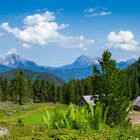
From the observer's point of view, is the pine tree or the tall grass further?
the pine tree

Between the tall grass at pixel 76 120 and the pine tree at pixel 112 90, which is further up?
the pine tree at pixel 112 90

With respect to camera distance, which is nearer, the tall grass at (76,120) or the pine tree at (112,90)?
the tall grass at (76,120)

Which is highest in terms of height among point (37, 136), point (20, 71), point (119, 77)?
point (20, 71)

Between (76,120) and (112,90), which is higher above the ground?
(112,90)

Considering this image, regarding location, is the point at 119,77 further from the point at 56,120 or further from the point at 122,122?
the point at 56,120

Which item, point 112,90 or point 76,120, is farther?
point 112,90

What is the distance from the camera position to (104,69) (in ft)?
120

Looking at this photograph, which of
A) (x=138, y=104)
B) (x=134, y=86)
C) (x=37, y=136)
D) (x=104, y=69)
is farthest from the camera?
(x=134, y=86)

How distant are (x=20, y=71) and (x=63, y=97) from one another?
21206 millimetres

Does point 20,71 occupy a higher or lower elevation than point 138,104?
higher

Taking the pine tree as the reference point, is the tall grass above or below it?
below

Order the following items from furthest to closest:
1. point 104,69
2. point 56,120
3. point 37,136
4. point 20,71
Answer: point 20,71
point 104,69
point 56,120
point 37,136

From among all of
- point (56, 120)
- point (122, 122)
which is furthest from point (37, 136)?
point (122, 122)

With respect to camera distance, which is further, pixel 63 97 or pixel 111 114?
pixel 63 97
